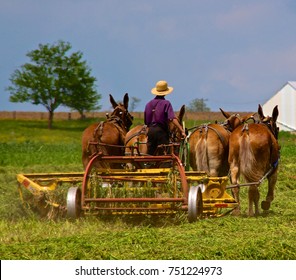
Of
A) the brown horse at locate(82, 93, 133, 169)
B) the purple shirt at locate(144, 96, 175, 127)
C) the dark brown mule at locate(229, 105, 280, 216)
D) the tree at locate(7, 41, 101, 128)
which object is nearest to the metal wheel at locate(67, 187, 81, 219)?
the purple shirt at locate(144, 96, 175, 127)

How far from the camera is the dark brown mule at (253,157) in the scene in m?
13.2

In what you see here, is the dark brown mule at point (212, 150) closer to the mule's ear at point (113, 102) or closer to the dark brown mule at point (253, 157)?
the dark brown mule at point (253, 157)

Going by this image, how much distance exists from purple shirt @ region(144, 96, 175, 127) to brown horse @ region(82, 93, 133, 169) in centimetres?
204

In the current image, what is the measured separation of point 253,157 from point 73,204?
3809 mm

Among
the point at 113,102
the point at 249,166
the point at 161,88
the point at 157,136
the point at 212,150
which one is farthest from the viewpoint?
the point at 113,102

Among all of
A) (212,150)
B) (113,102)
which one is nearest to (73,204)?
(212,150)

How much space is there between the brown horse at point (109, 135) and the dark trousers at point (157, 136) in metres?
1.98

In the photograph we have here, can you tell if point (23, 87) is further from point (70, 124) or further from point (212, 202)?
Result: point (212, 202)

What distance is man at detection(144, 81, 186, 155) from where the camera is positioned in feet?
40.3

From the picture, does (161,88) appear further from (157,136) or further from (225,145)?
(225,145)

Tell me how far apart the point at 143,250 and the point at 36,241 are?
1.66 m

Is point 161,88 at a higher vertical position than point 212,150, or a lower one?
higher

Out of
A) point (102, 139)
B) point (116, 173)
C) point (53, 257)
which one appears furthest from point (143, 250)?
point (102, 139)

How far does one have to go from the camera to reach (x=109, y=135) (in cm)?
1473
